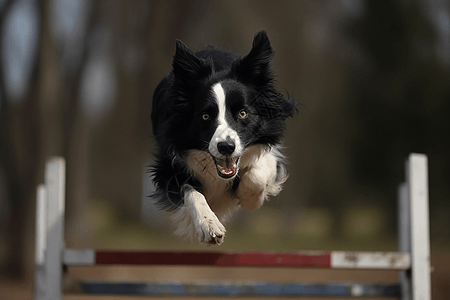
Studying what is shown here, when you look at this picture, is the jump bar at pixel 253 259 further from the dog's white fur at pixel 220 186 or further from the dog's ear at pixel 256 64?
the dog's ear at pixel 256 64

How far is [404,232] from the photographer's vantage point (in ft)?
13.6

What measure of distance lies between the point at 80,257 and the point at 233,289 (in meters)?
1.18

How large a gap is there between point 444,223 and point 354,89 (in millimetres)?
5656

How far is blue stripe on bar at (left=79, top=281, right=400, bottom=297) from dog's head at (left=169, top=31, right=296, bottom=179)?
1108 mm

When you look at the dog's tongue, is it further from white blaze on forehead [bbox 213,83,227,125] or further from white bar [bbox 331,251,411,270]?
white bar [bbox 331,251,411,270]

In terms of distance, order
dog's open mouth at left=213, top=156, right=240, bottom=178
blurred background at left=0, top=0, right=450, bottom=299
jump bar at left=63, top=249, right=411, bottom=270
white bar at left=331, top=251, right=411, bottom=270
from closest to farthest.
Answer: dog's open mouth at left=213, top=156, right=240, bottom=178 → jump bar at left=63, top=249, right=411, bottom=270 → white bar at left=331, top=251, right=411, bottom=270 → blurred background at left=0, top=0, right=450, bottom=299

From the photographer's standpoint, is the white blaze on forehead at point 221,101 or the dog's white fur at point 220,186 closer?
the dog's white fur at point 220,186

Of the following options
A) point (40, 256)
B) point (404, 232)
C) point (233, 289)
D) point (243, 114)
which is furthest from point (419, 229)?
point (40, 256)

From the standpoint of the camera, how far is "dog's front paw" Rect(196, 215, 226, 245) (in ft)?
9.37

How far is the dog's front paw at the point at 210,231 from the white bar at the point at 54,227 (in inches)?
54.7

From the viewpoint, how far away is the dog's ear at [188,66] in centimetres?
323

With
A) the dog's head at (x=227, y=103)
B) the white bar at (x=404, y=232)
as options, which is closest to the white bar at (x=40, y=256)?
the dog's head at (x=227, y=103)

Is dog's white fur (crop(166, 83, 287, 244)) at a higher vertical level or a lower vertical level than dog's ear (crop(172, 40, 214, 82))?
lower

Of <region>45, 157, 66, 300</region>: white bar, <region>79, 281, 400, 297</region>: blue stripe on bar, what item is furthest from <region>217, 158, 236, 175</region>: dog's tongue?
<region>45, 157, 66, 300</region>: white bar
